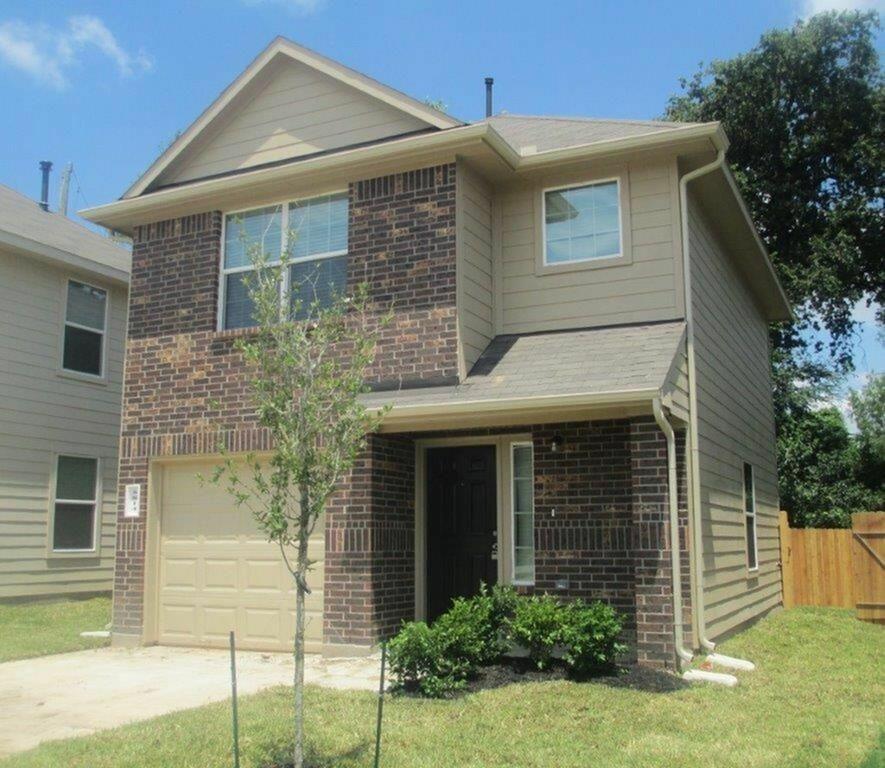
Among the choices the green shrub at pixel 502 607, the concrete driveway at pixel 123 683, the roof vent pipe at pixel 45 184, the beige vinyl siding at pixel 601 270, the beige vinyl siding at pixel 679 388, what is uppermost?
the roof vent pipe at pixel 45 184

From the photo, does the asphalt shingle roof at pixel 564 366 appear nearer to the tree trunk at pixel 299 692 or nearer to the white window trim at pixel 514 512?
the white window trim at pixel 514 512

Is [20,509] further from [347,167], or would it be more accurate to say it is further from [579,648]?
[579,648]

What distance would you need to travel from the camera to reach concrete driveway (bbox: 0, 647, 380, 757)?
718 centimetres

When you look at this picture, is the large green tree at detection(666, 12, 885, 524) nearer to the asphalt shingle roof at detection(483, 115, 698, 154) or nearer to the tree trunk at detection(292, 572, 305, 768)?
the asphalt shingle roof at detection(483, 115, 698, 154)

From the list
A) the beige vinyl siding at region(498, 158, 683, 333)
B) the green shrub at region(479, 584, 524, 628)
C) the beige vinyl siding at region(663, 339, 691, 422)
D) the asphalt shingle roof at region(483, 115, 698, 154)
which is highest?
the asphalt shingle roof at region(483, 115, 698, 154)

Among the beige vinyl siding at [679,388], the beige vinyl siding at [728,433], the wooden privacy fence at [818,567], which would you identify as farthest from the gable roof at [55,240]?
the wooden privacy fence at [818,567]

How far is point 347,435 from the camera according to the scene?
5.82 meters

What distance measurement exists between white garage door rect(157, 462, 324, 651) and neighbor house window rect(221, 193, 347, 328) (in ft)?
6.67

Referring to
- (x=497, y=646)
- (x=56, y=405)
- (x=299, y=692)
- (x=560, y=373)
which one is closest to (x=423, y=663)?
(x=497, y=646)

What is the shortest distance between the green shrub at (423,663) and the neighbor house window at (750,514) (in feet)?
21.4

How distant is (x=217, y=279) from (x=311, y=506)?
21.4ft

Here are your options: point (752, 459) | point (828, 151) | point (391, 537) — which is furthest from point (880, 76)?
point (391, 537)

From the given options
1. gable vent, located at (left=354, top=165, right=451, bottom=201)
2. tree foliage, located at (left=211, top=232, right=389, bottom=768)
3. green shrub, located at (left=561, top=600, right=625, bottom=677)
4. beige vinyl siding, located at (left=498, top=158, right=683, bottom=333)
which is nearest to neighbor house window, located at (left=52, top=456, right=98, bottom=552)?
gable vent, located at (left=354, top=165, right=451, bottom=201)

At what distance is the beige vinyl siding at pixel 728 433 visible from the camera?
10.5 meters
